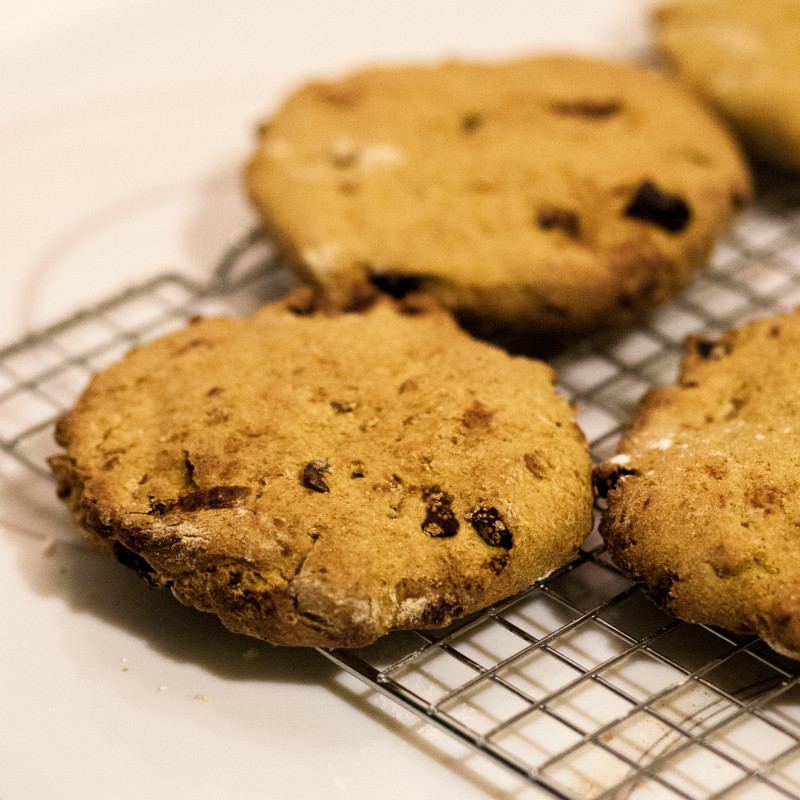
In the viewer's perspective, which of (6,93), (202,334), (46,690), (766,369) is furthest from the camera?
(6,93)

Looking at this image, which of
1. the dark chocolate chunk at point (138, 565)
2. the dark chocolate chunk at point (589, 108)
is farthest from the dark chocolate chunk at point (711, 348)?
the dark chocolate chunk at point (138, 565)

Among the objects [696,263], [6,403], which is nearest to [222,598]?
[6,403]

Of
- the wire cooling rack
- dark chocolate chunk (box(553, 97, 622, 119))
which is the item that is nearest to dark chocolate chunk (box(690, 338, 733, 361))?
the wire cooling rack

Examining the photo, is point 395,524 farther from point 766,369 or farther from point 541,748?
point 766,369

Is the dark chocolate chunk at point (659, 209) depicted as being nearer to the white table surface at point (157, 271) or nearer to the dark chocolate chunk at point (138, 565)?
the white table surface at point (157, 271)

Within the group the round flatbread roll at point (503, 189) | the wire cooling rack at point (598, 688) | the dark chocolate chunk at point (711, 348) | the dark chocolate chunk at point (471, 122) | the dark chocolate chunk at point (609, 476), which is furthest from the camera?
the dark chocolate chunk at point (471, 122)
